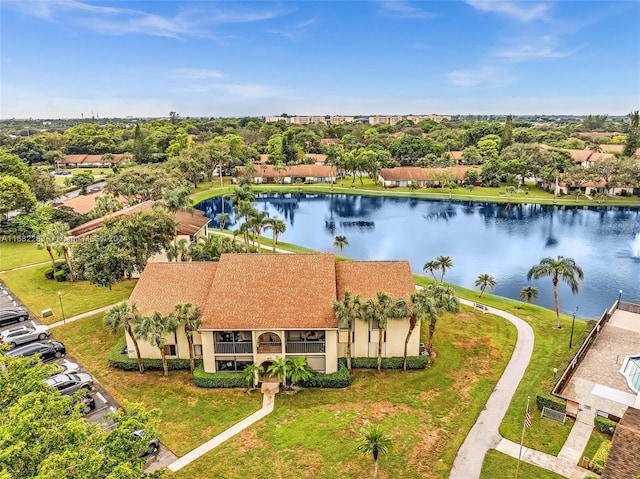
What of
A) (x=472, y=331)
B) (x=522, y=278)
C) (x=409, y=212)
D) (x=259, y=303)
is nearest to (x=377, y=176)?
(x=409, y=212)

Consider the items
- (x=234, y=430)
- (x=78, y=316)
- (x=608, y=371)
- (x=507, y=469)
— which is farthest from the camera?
(x=78, y=316)

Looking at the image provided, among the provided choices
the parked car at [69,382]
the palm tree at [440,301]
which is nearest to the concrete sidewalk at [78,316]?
the parked car at [69,382]

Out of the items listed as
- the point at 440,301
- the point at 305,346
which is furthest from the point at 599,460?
the point at 305,346

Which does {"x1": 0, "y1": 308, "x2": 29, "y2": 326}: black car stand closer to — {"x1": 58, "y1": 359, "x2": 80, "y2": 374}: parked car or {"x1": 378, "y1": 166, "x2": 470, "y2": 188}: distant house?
{"x1": 58, "y1": 359, "x2": 80, "y2": 374}: parked car

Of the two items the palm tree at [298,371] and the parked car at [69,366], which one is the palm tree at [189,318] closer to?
the palm tree at [298,371]

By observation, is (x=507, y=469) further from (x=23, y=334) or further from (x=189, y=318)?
(x=23, y=334)

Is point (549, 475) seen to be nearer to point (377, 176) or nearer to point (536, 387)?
point (536, 387)

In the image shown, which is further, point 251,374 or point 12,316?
point 12,316
